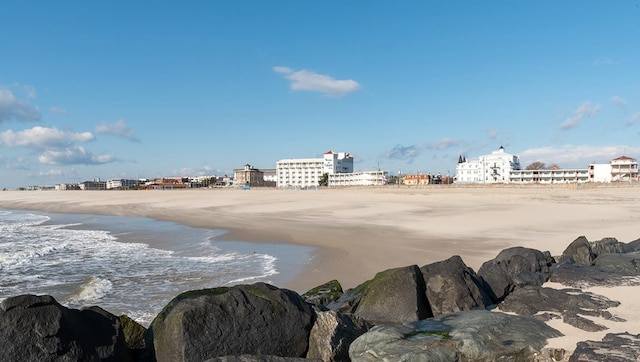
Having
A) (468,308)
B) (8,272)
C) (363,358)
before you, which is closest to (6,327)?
(363,358)

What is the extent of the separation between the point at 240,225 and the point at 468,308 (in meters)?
21.4

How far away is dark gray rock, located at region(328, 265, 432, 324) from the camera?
21.8 feet

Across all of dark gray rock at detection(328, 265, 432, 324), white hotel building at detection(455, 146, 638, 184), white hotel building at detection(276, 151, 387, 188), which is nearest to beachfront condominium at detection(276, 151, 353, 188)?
white hotel building at detection(276, 151, 387, 188)

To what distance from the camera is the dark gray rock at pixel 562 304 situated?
6.41m

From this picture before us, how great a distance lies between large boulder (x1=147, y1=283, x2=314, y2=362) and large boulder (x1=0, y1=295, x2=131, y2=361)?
624 millimetres

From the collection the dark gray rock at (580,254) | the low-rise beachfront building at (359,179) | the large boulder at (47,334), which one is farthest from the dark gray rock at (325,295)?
the low-rise beachfront building at (359,179)

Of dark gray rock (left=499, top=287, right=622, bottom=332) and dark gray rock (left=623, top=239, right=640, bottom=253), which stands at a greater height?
dark gray rock (left=623, top=239, right=640, bottom=253)

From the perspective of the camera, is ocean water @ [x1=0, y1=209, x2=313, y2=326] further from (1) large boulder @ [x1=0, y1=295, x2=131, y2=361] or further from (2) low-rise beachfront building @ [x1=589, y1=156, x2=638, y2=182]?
(2) low-rise beachfront building @ [x1=589, y1=156, x2=638, y2=182]

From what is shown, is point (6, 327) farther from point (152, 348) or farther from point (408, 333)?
point (408, 333)

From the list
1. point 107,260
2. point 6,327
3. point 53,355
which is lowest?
point 107,260

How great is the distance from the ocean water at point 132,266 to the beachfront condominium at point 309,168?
500ft

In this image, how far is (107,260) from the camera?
51.9 ft

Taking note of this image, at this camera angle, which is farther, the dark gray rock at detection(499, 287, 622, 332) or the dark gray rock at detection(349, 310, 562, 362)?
the dark gray rock at detection(499, 287, 622, 332)

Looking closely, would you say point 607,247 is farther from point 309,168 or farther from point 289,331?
point 309,168
